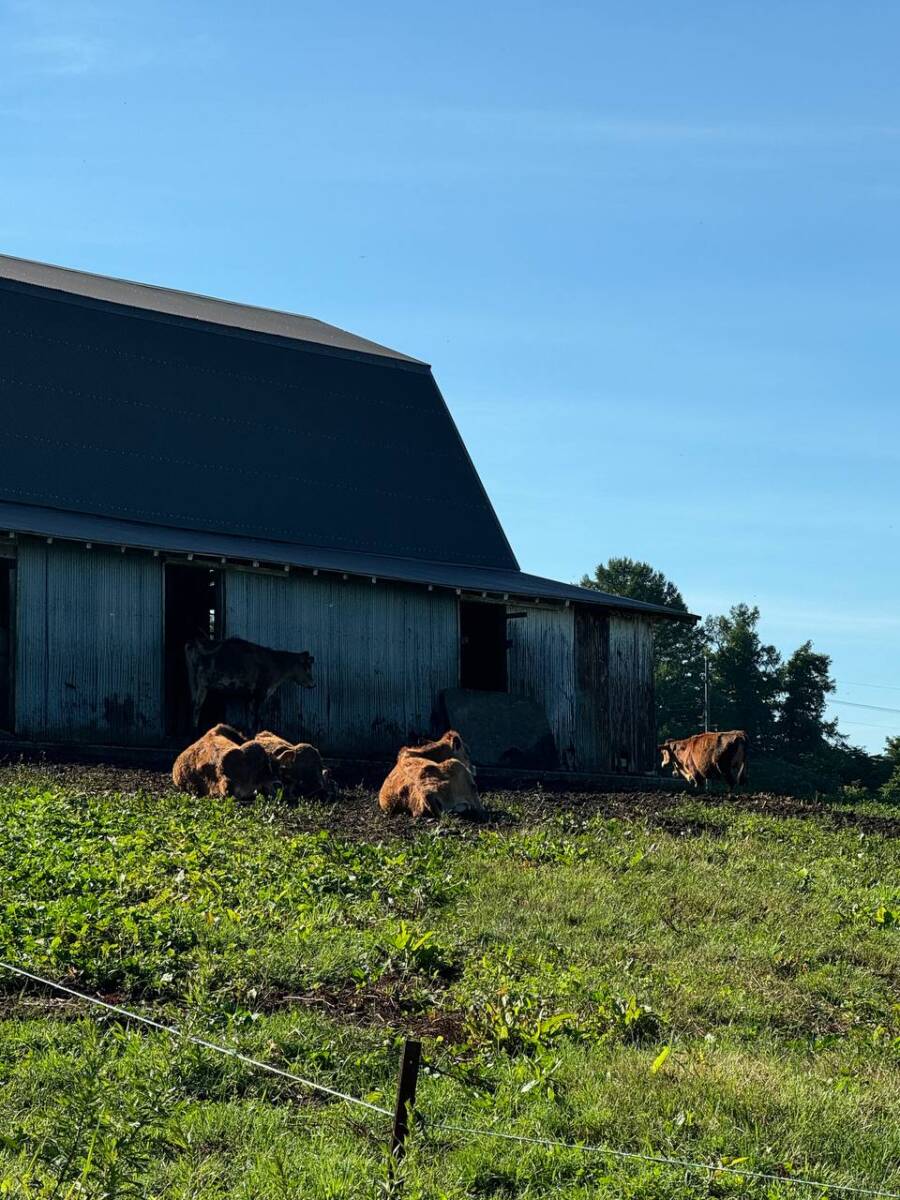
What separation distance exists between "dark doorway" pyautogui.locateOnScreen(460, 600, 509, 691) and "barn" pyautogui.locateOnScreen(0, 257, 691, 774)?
5 cm

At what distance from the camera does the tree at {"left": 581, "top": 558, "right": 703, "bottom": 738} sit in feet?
191

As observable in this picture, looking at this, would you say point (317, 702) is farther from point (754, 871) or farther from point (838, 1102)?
point (838, 1102)

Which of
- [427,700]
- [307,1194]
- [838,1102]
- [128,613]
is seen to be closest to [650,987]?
[838,1102]

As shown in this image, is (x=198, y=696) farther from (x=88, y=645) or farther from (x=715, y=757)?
(x=715, y=757)

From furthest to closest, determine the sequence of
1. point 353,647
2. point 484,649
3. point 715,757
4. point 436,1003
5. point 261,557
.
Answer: point 484,649 → point 353,647 → point 261,557 → point 715,757 → point 436,1003

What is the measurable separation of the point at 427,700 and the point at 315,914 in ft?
51.7

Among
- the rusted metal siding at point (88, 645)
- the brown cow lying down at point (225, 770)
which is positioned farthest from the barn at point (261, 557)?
the brown cow lying down at point (225, 770)

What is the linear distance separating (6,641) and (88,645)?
1182 millimetres

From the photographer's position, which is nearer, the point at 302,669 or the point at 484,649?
the point at 302,669

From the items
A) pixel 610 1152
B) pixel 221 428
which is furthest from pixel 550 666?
pixel 610 1152

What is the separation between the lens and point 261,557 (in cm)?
2469

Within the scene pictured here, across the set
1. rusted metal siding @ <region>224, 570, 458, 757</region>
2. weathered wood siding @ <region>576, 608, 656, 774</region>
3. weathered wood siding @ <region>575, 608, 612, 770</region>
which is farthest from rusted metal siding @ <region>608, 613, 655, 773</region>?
rusted metal siding @ <region>224, 570, 458, 757</region>

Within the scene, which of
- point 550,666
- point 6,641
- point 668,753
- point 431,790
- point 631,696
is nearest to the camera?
point 431,790

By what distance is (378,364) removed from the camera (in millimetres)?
33688
